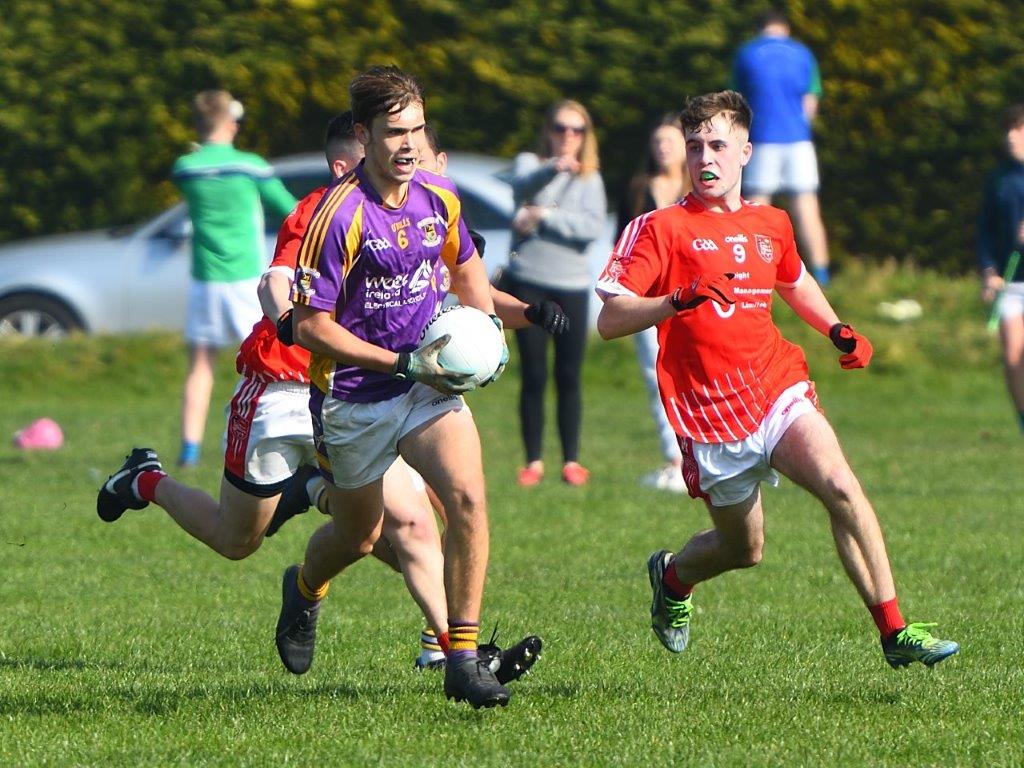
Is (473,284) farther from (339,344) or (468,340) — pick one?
(339,344)

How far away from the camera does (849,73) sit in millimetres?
18375

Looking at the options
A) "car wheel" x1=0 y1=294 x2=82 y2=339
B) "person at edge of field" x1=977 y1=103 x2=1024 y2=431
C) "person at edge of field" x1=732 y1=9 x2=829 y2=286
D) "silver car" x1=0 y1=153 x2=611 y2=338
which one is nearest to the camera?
"person at edge of field" x1=977 y1=103 x2=1024 y2=431

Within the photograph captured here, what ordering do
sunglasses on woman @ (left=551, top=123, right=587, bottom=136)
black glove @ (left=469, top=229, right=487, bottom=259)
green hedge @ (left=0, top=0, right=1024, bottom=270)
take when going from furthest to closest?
green hedge @ (left=0, top=0, right=1024, bottom=270)
sunglasses on woman @ (left=551, top=123, right=587, bottom=136)
black glove @ (left=469, top=229, right=487, bottom=259)

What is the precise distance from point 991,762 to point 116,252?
1255 cm

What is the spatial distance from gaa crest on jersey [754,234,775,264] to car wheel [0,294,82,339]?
37.6 feet

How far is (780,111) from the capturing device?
1493 cm

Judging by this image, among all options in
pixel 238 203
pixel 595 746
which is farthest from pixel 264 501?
pixel 238 203

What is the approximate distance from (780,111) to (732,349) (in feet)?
28.6

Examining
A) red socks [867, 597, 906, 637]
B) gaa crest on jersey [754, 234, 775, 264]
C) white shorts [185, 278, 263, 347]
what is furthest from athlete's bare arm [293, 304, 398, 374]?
white shorts [185, 278, 263, 347]

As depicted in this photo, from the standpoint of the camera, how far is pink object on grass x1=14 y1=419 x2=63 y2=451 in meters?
13.4

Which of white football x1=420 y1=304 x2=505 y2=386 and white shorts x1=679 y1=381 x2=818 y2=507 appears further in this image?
white shorts x1=679 y1=381 x2=818 y2=507

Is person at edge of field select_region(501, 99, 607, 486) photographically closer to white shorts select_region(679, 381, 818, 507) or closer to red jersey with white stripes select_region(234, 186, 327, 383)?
red jersey with white stripes select_region(234, 186, 327, 383)

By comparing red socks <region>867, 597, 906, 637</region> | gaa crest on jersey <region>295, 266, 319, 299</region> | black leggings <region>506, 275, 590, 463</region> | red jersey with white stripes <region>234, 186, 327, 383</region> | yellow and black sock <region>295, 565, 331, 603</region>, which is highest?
gaa crest on jersey <region>295, 266, 319, 299</region>

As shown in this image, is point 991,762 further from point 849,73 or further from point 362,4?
point 362,4
